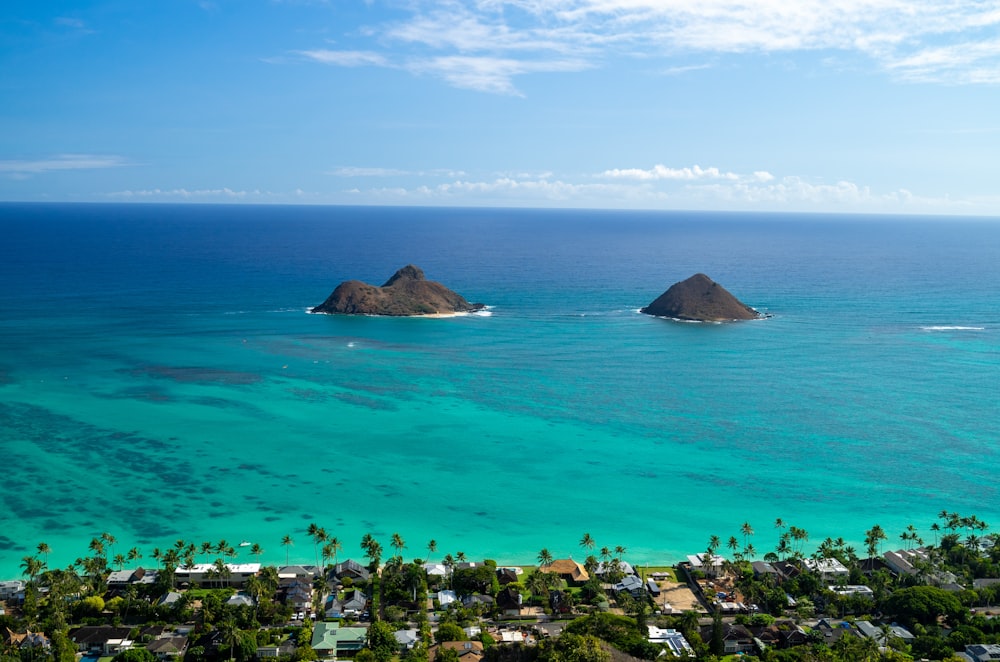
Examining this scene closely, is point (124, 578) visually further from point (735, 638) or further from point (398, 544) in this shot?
point (735, 638)

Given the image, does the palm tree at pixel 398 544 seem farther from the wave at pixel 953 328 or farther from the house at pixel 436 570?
A: the wave at pixel 953 328

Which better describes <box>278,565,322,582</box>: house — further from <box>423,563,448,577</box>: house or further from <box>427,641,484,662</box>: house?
<box>427,641,484,662</box>: house

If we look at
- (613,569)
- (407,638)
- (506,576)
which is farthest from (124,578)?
(613,569)

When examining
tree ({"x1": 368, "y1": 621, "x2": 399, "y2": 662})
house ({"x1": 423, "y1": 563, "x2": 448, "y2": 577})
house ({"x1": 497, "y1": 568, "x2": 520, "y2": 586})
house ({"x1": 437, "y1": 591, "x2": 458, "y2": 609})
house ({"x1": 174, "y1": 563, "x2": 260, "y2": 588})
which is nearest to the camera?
tree ({"x1": 368, "y1": 621, "x2": 399, "y2": 662})

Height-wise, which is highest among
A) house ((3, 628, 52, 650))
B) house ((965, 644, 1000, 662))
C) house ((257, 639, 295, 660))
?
house ((965, 644, 1000, 662))

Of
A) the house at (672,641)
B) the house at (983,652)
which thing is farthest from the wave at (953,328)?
the house at (672,641)

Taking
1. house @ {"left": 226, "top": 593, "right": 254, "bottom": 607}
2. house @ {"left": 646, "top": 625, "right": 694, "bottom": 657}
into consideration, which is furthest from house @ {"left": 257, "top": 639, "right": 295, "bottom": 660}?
house @ {"left": 646, "top": 625, "right": 694, "bottom": 657}

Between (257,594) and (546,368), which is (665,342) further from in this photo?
(257,594)
